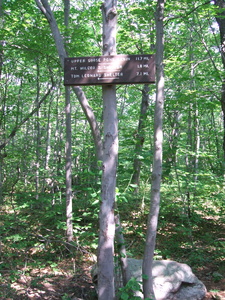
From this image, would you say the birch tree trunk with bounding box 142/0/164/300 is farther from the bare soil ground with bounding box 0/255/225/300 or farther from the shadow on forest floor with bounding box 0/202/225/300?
the bare soil ground with bounding box 0/255/225/300

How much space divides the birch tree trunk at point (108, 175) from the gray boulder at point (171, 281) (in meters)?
1.66

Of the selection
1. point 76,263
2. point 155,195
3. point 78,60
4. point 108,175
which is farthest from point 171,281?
point 78,60

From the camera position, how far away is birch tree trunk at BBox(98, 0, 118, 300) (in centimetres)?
279

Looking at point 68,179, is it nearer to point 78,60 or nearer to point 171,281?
point 171,281

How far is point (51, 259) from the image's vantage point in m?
6.22

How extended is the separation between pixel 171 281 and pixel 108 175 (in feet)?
9.03

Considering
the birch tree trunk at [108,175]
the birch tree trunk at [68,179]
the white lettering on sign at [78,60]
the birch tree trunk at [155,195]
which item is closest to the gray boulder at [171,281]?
the birch tree trunk at [155,195]

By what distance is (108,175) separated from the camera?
2.83m

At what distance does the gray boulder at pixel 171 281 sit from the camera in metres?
4.26

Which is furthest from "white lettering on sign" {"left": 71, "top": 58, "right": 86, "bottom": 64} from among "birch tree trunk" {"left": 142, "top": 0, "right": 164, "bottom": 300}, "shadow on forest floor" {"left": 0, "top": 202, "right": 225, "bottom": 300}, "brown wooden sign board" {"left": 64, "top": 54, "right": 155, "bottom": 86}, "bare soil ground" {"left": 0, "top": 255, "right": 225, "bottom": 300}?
"bare soil ground" {"left": 0, "top": 255, "right": 225, "bottom": 300}

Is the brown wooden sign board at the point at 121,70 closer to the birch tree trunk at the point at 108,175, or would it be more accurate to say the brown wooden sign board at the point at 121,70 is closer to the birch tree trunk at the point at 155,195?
the birch tree trunk at the point at 108,175

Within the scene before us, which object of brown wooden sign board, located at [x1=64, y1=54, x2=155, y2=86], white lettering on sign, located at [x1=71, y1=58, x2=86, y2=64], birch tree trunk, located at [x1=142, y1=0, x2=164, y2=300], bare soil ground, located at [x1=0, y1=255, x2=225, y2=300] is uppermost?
white lettering on sign, located at [x1=71, y1=58, x2=86, y2=64]

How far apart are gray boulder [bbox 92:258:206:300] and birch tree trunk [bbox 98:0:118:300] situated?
166cm

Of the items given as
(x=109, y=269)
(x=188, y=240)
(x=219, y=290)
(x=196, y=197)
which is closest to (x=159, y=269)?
(x=219, y=290)
